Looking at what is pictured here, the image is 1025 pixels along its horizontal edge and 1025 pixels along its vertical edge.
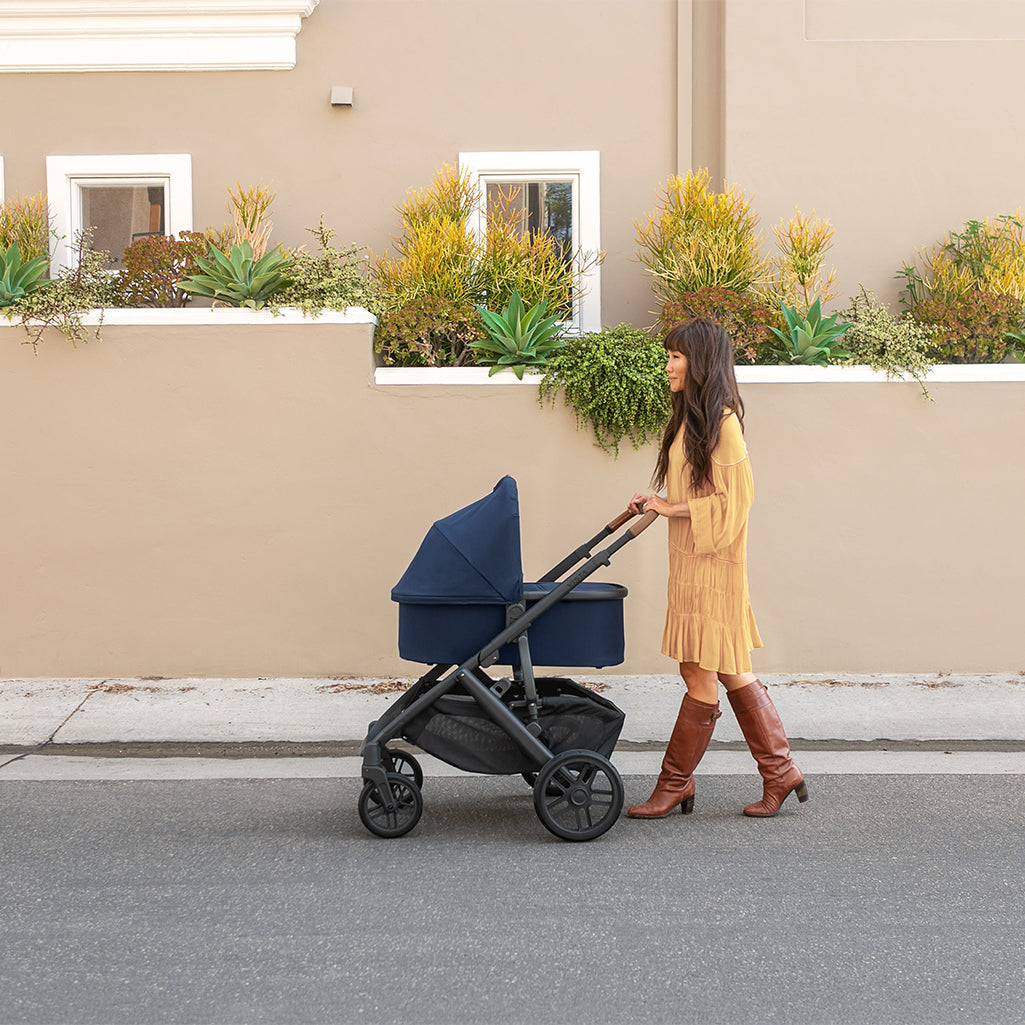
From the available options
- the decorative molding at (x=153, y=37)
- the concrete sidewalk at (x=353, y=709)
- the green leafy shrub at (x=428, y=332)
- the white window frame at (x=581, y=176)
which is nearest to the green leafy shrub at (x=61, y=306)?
the green leafy shrub at (x=428, y=332)

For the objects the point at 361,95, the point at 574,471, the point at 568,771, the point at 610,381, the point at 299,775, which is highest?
the point at 361,95

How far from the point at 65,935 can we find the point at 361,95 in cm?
695

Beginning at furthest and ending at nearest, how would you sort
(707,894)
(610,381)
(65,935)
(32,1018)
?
1. (610,381)
2. (707,894)
3. (65,935)
4. (32,1018)

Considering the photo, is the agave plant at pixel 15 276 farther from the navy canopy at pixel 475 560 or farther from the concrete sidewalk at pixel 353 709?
the navy canopy at pixel 475 560

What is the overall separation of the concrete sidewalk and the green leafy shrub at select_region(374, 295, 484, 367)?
214 cm

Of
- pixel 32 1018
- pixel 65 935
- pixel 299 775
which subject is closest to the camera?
pixel 32 1018

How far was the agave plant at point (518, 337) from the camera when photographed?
7129 mm

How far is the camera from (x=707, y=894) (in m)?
3.83

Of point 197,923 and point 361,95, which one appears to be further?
point 361,95

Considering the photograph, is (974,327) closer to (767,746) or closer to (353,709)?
(767,746)

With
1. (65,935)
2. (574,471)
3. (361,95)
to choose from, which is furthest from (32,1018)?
(361,95)

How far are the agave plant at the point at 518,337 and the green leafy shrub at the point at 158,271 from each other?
2.08m

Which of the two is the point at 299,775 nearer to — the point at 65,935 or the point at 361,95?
the point at 65,935

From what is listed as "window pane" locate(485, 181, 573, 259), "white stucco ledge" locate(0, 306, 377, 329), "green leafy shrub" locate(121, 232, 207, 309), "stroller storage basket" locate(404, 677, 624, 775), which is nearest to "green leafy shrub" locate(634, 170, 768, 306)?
"window pane" locate(485, 181, 573, 259)
